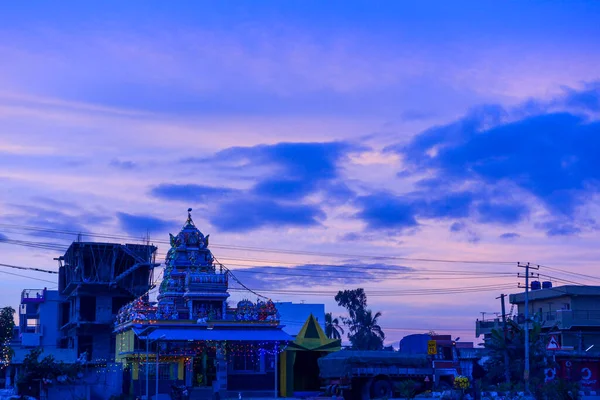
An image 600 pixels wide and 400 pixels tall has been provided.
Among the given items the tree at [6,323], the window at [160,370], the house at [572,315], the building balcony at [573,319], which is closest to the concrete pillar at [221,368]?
the window at [160,370]

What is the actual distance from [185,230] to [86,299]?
23.3 meters

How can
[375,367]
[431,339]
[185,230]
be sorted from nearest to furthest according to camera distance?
[375,367], [431,339], [185,230]

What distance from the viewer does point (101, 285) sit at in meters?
83.1

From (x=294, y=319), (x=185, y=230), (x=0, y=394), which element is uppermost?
(x=185, y=230)

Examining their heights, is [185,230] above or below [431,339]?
above

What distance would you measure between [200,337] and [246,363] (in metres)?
4.89

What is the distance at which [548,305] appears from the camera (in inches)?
3255

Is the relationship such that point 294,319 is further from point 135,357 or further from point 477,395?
point 477,395

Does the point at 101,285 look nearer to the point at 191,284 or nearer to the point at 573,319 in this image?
the point at 191,284

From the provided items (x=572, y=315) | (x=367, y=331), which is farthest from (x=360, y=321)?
(x=572, y=315)

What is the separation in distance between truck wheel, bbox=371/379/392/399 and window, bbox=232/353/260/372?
42.2ft

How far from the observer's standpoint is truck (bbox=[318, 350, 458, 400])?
51.2 meters

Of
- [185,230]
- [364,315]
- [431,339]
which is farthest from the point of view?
[364,315]

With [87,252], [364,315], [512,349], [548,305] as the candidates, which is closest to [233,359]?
[512,349]
